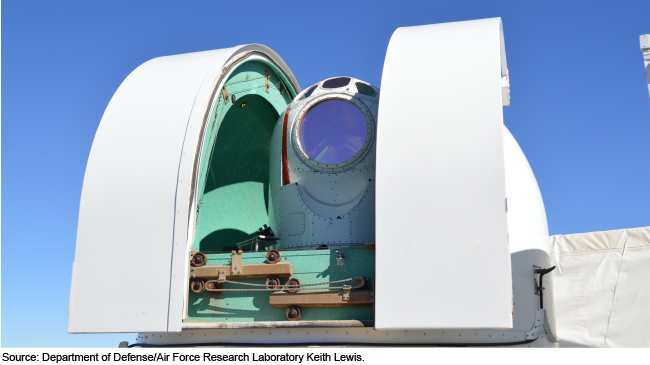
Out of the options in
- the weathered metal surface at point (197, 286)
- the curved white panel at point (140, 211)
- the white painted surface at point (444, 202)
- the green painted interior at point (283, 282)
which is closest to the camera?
the white painted surface at point (444, 202)

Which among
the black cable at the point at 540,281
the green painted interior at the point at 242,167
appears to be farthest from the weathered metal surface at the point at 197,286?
the black cable at the point at 540,281

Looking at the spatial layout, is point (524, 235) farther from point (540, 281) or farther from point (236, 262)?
point (236, 262)

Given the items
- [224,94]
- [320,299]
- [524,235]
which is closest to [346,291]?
[320,299]

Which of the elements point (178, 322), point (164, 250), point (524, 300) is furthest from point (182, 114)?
point (524, 300)

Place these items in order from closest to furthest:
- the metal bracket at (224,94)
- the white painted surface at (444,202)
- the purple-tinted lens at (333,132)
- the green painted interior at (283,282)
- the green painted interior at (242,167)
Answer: the white painted surface at (444,202) < the green painted interior at (283,282) < the metal bracket at (224,94) < the purple-tinted lens at (333,132) < the green painted interior at (242,167)

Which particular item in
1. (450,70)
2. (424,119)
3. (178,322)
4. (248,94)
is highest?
(248,94)

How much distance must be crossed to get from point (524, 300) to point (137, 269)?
3.76 meters

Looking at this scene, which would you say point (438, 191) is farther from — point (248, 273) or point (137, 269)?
point (137, 269)

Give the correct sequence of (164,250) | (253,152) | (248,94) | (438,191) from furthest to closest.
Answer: (253,152) < (248,94) < (164,250) < (438,191)

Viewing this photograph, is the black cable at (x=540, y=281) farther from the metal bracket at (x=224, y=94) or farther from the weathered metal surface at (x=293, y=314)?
the metal bracket at (x=224, y=94)

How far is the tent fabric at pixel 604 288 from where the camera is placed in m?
9.27

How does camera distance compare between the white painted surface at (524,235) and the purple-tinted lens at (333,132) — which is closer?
the white painted surface at (524,235)

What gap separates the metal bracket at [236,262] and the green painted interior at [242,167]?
1.40 metres

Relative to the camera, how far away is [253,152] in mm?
8719
